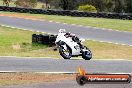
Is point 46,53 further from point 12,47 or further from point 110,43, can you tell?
point 110,43

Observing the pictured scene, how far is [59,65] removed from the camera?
711 inches

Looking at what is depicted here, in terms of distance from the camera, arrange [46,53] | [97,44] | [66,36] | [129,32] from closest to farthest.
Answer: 1. [66,36]
2. [46,53]
3. [97,44]
4. [129,32]

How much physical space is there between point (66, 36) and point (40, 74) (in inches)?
130

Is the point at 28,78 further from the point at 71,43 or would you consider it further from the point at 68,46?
the point at 71,43

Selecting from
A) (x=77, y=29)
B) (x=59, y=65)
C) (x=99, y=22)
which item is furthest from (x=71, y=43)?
(x=99, y=22)

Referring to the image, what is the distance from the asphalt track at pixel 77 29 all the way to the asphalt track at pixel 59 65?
34.3 ft

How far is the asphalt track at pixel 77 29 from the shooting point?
3116 centimetres

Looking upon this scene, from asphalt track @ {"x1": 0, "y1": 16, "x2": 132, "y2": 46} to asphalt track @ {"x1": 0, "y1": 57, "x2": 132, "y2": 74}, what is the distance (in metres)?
10.4

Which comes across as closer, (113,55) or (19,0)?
(113,55)

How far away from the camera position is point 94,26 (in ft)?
123

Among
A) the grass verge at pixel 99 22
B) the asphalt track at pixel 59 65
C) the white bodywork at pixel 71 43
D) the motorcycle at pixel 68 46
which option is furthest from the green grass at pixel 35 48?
the grass verge at pixel 99 22

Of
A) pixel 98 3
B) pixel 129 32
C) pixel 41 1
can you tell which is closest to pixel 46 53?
pixel 129 32

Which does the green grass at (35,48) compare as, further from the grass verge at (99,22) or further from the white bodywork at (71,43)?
the grass verge at (99,22)

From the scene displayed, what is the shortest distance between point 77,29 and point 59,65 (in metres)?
17.7
